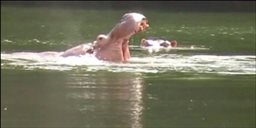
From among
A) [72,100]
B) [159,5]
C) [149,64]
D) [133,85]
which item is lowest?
[72,100]

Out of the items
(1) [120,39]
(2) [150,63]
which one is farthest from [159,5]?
(2) [150,63]

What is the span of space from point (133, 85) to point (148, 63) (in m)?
2.60

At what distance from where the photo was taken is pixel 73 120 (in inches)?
354

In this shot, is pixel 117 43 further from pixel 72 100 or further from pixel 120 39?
pixel 72 100

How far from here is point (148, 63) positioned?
46.9 ft

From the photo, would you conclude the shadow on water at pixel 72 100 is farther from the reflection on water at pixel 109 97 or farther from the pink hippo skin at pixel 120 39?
the pink hippo skin at pixel 120 39

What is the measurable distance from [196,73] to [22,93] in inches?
118

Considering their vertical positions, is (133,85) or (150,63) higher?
(150,63)

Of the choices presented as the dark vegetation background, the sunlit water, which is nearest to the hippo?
the sunlit water

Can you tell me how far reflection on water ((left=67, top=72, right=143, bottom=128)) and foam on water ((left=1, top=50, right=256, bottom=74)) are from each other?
0.85m

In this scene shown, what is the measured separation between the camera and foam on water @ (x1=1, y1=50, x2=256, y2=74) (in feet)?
44.1

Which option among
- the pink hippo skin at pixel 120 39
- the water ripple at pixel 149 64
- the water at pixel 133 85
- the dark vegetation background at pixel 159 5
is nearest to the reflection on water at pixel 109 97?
the water at pixel 133 85

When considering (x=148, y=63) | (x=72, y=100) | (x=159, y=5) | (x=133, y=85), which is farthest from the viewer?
(x=159, y=5)

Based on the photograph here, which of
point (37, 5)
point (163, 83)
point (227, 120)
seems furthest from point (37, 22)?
point (227, 120)
